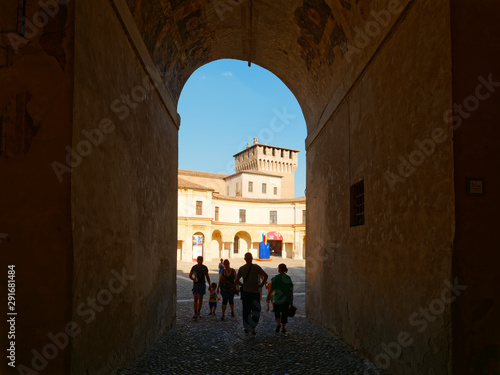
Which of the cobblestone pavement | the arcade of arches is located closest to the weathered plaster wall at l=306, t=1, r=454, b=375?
the arcade of arches

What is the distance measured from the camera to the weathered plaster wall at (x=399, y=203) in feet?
13.3

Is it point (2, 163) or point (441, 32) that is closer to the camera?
point (2, 163)

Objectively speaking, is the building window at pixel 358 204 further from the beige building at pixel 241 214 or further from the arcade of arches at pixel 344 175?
the beige building at pixel 241 214

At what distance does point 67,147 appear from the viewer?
3.60 meters

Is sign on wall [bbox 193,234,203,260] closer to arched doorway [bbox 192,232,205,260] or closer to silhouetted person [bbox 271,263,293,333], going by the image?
arched doorway [bbox 192,232,205,260]

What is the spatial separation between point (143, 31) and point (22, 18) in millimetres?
2744

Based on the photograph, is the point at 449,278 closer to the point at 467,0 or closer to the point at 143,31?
the point at 467,0

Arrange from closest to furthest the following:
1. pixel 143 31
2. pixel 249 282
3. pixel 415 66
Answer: pixel 415 66 < pixel 143 31 < pixel 249 282

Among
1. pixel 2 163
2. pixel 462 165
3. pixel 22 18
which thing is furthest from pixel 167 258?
pixel 462 165

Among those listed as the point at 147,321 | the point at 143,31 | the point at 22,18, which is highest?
the point at 143,31

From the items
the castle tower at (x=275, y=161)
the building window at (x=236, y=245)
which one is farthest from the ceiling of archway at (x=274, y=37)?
the castle tower at (x=275, y=161)

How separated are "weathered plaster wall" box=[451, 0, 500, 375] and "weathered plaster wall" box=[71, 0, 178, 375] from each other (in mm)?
3738

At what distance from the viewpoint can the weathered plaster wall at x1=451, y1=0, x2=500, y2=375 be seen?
3.77 metres

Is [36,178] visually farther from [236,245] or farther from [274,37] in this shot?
[236,245]
